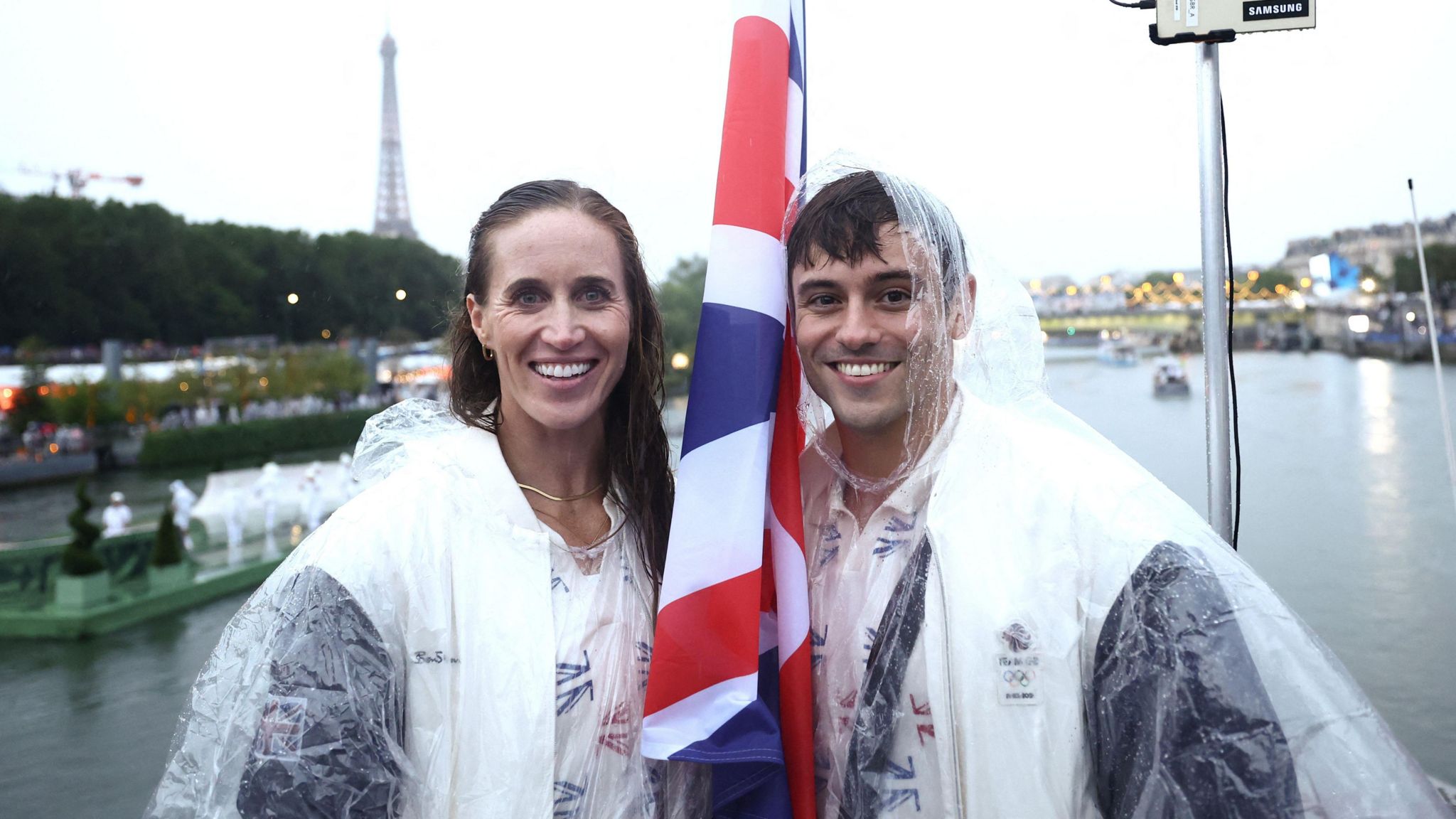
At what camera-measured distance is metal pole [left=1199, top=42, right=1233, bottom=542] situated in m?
2.43

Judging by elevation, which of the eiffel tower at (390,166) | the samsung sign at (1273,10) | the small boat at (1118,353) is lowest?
the small boat at (1118,353)

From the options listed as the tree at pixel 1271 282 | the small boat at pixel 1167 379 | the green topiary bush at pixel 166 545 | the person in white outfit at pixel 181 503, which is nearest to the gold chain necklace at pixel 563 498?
the tree at pixel 1271 282

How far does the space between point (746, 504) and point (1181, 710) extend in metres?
0.88

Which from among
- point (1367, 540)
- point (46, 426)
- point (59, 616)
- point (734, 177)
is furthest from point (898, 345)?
point (46, 426)

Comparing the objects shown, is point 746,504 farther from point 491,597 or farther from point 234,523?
point 234,523

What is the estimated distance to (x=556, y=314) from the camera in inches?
74.0

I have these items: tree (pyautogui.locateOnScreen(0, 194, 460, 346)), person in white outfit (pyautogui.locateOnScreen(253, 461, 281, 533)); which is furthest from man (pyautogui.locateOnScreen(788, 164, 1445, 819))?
person in white outfit (pyautogui.locateOnScreen(253, 461, 281, 533))

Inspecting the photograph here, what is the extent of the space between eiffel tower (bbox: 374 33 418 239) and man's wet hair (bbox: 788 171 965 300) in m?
18.5

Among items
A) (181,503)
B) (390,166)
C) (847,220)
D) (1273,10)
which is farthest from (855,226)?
(390,166)

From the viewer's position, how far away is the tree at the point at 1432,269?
477 cm

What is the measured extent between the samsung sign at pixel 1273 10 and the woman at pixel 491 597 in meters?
1.64

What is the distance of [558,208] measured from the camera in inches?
75.8

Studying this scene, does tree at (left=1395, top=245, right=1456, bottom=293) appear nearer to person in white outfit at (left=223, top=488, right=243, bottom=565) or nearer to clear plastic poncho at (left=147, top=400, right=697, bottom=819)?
clear plastic poncho at (left=147, top=400, right=697, bottom=819)

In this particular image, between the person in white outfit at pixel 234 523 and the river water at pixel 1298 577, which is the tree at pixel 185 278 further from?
the river water at pixel 1298 577
